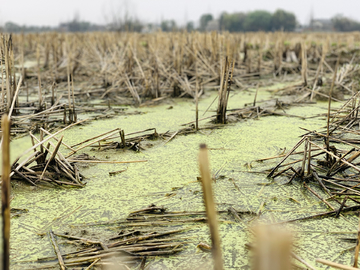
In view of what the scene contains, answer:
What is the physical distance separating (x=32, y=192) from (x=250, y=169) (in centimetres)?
95

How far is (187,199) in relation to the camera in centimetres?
134

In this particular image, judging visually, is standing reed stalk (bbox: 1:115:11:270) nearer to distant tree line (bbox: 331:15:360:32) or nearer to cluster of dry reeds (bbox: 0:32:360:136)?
cluster of dry reeds (bbox: 0:32:360:136)

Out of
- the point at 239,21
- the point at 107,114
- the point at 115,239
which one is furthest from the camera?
the point at 239,21

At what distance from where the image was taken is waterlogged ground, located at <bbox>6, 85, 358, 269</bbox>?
103 centimetres

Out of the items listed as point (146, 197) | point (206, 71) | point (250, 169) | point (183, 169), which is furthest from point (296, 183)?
point (206, 71)

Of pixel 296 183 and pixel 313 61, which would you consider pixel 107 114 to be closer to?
pixel 296 183

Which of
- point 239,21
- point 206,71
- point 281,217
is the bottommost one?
point 281,217

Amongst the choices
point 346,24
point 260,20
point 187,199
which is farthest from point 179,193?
point 260,20

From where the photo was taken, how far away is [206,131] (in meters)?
2.23

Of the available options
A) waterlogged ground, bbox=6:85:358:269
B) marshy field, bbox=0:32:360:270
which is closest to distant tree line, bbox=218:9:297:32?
marshy field, bbox=0:32:360:270

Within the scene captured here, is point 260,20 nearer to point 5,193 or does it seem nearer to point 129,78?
point 129,78

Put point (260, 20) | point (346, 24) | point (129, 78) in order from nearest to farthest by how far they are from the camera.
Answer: point (129, 78) → point (346, 24) → point (260, 20)

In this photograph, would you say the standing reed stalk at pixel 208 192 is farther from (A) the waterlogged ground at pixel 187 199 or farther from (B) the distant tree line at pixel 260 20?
(B) the distant tree line at pixel 260 20

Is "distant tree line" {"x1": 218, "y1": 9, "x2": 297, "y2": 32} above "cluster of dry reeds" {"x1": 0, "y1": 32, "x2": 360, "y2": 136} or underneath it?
above
